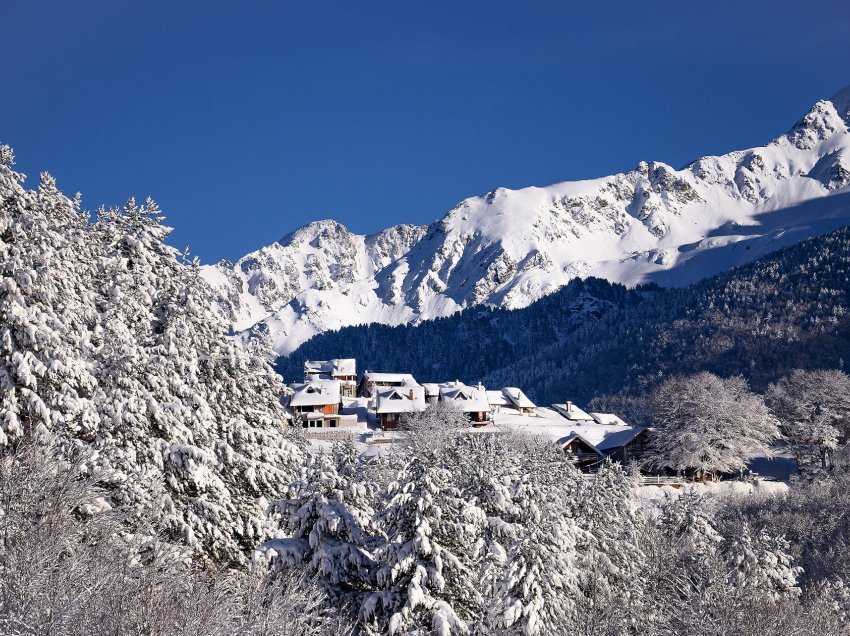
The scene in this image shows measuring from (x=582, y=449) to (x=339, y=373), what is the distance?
6109 centimetres

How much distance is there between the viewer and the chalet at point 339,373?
127938 mm

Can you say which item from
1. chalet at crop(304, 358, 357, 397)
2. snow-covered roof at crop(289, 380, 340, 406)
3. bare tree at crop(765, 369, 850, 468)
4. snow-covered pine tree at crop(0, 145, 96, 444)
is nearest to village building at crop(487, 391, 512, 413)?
snow-covered roof at crop(289, 380, 340, 406)

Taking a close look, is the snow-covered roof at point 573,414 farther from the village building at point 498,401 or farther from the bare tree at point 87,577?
the bare tree at point 87,577

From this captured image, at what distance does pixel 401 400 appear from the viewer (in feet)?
290

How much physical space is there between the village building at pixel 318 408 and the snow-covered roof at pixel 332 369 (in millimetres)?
42121

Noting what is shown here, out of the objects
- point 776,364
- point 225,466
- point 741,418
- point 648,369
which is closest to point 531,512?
point 225,466

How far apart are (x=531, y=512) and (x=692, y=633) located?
25.2 feet

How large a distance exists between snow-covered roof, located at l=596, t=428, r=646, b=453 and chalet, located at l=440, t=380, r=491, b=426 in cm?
1433

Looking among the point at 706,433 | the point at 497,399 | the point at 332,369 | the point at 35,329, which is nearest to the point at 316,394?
the point at 497,399

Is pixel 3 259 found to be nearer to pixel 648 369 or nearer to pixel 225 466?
pixel 225 466

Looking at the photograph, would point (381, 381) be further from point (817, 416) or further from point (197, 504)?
point (197, 504)

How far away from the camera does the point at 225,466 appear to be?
23.0 metres

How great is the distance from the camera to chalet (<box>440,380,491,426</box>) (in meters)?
87.2

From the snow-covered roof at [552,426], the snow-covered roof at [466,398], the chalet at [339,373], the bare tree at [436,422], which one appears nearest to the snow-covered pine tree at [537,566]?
the bare tree at [436,422]
